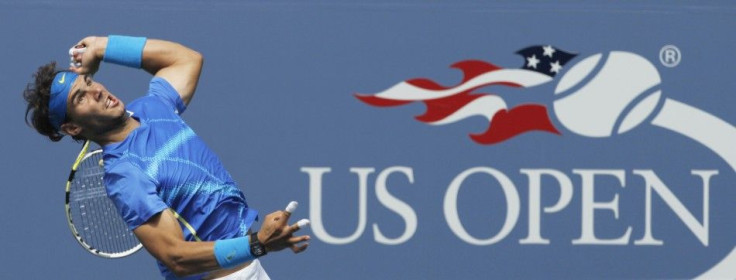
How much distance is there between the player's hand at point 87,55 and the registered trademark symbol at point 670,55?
2754 millimetres

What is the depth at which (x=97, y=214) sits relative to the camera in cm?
502

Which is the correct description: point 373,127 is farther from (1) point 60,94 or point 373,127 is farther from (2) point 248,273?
(1) point 60,94

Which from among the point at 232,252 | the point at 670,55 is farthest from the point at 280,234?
the point at 670,55

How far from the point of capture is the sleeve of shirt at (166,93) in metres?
4.55

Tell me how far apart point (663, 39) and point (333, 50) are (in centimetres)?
148

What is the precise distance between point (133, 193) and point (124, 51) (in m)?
0.70

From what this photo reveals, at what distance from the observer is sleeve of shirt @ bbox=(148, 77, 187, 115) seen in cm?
455

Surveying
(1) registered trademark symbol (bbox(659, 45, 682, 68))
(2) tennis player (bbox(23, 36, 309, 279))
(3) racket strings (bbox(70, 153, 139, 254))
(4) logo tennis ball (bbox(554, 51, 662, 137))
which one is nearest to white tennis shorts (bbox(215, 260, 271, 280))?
(2) tennis player (bbox(23, 36, 309, 279))

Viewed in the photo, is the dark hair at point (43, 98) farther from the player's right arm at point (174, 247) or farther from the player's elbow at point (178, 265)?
the player's elbow at point (178, 265)

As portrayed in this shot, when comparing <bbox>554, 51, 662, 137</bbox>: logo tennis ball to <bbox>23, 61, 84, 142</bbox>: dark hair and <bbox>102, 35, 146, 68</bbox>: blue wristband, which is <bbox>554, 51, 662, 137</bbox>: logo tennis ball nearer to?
<bbox>102, 35, 146, 68</bbox>: blue wristband

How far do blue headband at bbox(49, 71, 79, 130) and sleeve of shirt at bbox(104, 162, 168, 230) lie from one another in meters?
0.24

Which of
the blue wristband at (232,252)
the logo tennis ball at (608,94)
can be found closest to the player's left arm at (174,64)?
the blue wristband at (232,252)

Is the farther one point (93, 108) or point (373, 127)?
point (373, 127)

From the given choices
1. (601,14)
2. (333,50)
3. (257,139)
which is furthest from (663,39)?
(257,139)
